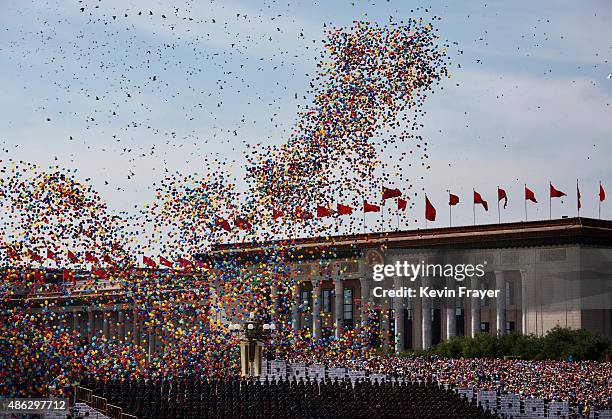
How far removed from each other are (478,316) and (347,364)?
3662 centimetres

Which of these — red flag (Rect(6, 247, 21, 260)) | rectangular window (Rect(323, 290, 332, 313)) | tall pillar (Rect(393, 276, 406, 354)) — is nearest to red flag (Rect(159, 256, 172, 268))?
red flag (Rect(6, 247, 21, 260))

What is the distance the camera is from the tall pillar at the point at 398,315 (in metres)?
104

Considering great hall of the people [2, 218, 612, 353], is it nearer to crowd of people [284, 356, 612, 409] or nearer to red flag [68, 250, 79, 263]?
crowd of people [284, 356, 612, 409]

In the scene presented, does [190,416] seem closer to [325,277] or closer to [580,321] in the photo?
[580,321]

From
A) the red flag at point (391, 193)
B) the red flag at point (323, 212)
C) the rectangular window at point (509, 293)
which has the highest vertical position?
the red flag at point (391, 193)

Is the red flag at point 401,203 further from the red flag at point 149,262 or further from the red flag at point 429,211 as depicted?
the red flag at point 149,262

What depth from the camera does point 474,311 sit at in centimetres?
9906

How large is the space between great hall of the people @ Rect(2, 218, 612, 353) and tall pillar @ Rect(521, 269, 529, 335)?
2.9 inches

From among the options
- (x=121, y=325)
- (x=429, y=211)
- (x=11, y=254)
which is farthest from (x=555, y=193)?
(x=121, y=325)

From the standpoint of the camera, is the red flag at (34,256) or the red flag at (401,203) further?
the red flag at (401,203)

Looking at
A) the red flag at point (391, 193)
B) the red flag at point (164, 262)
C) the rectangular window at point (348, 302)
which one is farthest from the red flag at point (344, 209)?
the rectangular window at point (348, 302)

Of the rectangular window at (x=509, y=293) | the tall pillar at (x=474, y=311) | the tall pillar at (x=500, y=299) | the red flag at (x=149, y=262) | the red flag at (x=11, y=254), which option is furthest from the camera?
the rectangular window at (x=509, y=293)

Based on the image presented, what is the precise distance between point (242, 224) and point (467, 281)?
49.5 metres

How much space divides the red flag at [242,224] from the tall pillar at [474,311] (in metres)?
44.4
